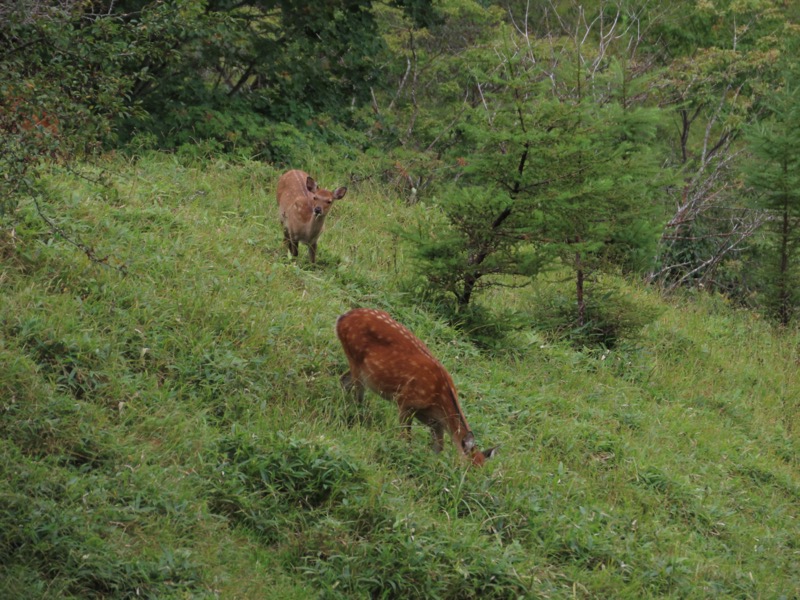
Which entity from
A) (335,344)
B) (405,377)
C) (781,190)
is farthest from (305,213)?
(781,190)

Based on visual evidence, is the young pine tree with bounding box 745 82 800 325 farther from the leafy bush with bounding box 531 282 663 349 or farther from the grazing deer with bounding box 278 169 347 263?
the grazing deer with bounding box 278 169 347 263

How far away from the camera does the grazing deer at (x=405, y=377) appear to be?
7.96 metres

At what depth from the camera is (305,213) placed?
11.3 m

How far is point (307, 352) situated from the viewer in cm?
874

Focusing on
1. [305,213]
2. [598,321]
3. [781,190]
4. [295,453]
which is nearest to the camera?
[295,453]

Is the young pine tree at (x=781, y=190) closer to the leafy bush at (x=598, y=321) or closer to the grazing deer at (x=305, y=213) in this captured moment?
the leafy bush at (x=598, y=321)

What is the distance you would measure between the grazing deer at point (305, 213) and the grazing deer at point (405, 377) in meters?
3.20

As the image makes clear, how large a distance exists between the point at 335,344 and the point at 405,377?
1218 millimetres

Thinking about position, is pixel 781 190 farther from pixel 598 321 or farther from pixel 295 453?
pixel 295 453

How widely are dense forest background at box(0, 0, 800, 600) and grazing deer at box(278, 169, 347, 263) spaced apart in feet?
0.75

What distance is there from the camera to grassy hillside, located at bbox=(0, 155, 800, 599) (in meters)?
6.23

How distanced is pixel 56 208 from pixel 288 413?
11.4ft

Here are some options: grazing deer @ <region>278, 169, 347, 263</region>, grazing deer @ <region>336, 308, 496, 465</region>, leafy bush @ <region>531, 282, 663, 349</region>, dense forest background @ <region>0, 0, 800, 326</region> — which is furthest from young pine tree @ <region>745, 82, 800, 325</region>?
grazing deer @ <region>336, 308, 496, 465</region>

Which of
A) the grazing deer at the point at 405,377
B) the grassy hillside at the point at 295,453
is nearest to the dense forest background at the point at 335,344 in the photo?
the grassy hillside at the point at 295,453
